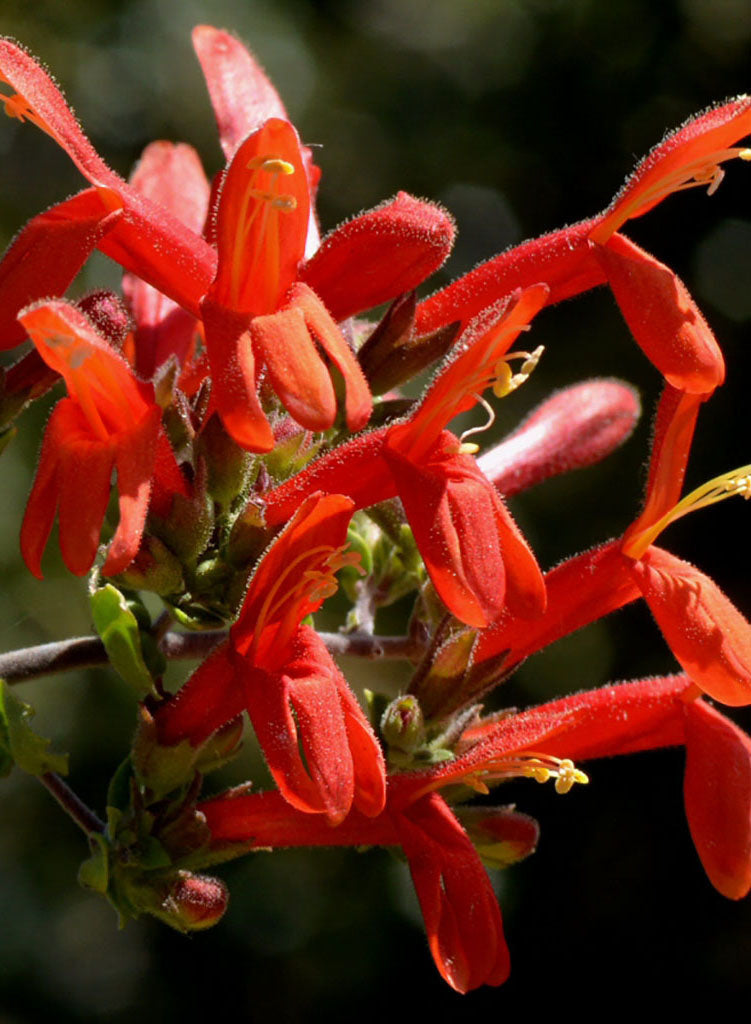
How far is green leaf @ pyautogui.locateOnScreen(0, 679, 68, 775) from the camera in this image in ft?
5.69

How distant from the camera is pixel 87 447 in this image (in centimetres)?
137

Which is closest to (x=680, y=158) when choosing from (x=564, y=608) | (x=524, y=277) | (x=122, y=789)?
(x=524, y=277)

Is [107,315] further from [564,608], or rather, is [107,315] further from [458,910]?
[458,910]

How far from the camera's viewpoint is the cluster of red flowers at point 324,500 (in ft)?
4.54

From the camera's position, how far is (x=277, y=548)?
146cm

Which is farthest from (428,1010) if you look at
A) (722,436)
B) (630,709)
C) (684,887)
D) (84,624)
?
(630,709)

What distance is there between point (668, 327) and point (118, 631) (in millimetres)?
699

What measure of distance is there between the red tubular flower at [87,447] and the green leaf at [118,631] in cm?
28

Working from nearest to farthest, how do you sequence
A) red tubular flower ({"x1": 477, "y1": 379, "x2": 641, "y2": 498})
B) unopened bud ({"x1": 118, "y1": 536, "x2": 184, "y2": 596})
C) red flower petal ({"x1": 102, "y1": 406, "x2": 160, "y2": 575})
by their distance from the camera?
red flower petal ({"x1": 102, "y1": 406, "x2": 160, "y2": 575}), unopened bud ({"x1": 118, "y1": 536, "x2": 184, "y2": 596}), red tubular flower ({"x1": 477, "y1": 379, "x2": 641, "y2": 498})

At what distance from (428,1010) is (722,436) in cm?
203

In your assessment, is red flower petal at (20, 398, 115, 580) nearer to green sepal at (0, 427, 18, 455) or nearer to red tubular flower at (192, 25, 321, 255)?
green sepal at (0, 427, 18, 455)

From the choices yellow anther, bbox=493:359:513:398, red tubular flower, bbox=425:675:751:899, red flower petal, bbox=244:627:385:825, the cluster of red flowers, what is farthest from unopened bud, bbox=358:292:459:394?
red tubular flower, bbox=425:675:751:899

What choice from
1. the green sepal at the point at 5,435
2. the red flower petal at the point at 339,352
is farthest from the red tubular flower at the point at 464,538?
the green sepal at the point at 5,435

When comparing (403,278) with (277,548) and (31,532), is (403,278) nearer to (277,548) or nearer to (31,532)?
(277,548)
